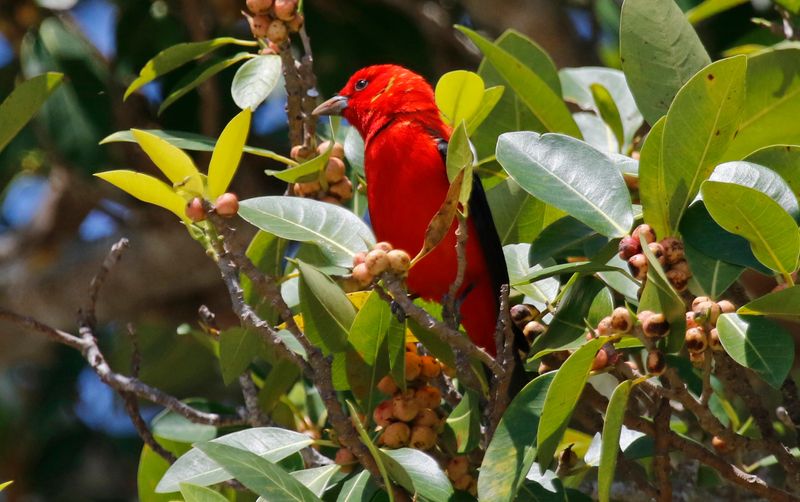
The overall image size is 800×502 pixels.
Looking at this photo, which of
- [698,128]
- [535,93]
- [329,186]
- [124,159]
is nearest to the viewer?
[698,128]

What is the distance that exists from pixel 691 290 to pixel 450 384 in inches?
28.1

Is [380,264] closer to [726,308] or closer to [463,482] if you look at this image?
[463,482]

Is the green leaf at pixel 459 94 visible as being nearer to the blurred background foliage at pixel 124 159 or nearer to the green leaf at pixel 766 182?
the green leaf at pixel 766 182

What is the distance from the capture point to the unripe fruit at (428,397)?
236 cm

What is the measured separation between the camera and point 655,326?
2.02 m

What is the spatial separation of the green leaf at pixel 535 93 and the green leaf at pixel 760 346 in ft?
2.81

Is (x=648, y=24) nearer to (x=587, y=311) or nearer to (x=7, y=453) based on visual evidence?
(x=587, y=311)

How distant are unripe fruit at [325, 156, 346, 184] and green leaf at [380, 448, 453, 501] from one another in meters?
0.90

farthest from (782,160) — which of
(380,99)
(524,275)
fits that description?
(380,99)

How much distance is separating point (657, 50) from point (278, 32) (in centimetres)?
89

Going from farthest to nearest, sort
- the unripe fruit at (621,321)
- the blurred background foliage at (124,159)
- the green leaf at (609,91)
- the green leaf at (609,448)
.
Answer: the blurred background foliage at (124,159)
the green leaf at (609,91)
the unripe fruit at (621,321)
the green leaf at (609,448)

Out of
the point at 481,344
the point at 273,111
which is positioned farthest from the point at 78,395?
the point at 481,344

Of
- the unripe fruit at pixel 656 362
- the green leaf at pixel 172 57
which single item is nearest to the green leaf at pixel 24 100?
the green leaf at pixel 172 57

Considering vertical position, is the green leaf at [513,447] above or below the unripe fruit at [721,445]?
above
